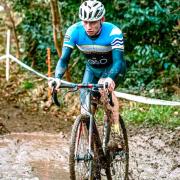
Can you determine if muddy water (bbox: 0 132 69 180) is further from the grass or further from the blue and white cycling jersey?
the blue and white cycling jersey

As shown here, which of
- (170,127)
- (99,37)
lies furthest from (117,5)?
(99,37)

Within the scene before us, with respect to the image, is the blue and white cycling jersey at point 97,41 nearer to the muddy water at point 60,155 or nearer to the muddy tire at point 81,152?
the muddy tire at point 81,152

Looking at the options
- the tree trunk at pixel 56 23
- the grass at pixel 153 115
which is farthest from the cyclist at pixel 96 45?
the tree trunk at pixel 56 23

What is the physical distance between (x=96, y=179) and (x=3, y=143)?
9.30 ft

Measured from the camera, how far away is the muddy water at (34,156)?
652 centimetres

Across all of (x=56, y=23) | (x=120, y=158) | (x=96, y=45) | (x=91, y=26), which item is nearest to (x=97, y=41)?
(x=96, y=45)

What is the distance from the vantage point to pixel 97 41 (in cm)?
573

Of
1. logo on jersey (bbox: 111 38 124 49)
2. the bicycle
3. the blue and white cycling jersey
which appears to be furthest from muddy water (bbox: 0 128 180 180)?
logo on jersey (bbox: 111 38 124 49)

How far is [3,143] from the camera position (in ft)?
26.3

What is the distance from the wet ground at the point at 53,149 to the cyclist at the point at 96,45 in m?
1.44

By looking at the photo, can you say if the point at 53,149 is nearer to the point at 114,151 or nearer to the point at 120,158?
the point at 120,158

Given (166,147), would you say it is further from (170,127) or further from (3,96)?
(3,96)

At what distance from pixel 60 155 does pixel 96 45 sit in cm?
230

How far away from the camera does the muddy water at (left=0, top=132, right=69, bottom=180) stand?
6523 millimetres
